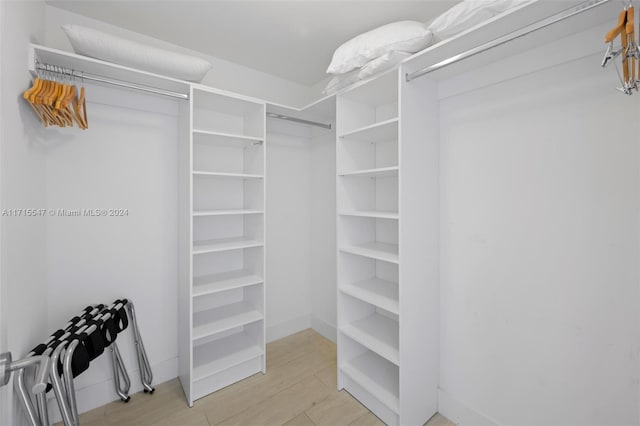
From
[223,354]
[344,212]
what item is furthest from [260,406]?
[344,212]

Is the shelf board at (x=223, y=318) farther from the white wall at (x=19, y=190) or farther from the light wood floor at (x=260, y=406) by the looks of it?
the white wall at (x=19, y=190)

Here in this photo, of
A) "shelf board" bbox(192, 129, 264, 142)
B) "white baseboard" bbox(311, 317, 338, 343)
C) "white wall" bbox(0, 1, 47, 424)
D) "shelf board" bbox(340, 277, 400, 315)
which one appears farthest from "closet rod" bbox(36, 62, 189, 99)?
"white baseboard" bbox(311, 317, 338, 343)

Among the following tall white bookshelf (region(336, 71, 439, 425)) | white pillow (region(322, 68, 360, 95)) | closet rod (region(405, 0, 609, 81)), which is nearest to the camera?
closet rod (region(405, 0, 609, 81))

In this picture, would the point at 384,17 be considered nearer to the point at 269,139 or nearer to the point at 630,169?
the point at 269,139

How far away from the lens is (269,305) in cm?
280

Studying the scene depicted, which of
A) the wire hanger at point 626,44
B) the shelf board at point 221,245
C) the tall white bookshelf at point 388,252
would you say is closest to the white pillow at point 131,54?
the tall white bookshelf at point 388,252

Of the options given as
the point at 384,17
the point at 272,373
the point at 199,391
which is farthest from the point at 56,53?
the point at 272,373

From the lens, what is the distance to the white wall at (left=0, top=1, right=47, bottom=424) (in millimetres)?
1111

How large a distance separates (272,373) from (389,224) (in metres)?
1.57

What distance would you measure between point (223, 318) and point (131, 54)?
6.32 feet

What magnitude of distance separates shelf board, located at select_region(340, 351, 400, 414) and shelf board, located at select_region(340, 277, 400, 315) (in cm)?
56

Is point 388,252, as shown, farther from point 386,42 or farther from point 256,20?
point 256,20

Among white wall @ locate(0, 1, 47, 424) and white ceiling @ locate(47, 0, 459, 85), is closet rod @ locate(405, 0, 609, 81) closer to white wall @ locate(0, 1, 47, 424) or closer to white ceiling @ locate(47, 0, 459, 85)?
white ceiling @ locate(47, 0, 459, 85)

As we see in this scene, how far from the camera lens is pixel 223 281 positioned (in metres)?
2.21
